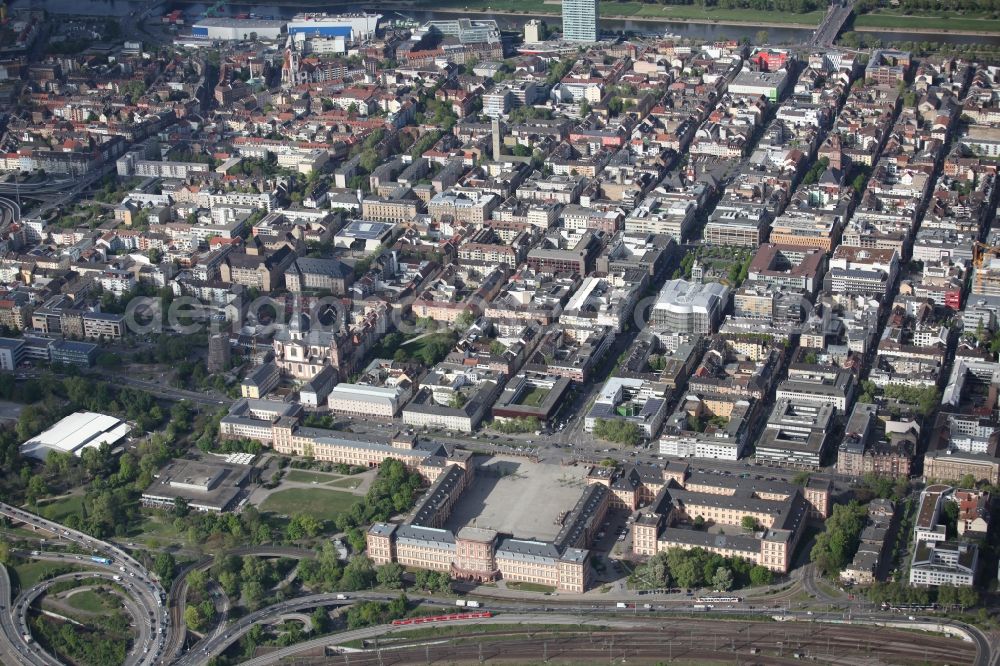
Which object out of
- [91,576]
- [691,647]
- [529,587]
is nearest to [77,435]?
[91,576]

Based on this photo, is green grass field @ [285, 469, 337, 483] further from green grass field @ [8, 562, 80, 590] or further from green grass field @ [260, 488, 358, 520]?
green grass field @ [8, 562, 80, 590]

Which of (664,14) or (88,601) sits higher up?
(664,14)

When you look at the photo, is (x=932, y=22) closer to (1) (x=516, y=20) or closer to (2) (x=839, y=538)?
(1) (x=516, y=20)

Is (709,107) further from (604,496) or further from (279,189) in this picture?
(604,496)

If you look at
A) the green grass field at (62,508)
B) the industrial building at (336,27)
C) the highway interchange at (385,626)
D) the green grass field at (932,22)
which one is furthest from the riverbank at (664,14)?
the highway interchange at (385,626)

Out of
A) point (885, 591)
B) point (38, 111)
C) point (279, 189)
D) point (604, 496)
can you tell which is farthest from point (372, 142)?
point (885, 591)

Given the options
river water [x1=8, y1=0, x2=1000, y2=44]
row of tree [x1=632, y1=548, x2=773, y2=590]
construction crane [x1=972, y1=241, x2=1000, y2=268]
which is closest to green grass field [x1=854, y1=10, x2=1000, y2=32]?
river water [x1=8, y1=0, x2=1000, y2=44]
